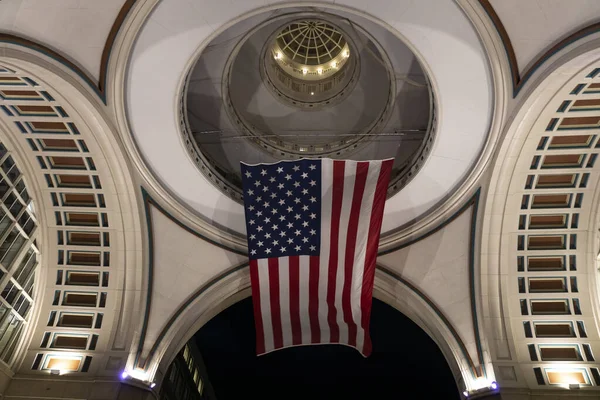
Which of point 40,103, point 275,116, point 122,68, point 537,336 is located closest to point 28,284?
point 40,103

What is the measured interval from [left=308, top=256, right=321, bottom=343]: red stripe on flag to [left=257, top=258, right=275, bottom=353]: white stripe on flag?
1.32 m

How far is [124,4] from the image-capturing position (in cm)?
1136

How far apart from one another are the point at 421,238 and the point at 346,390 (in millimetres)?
14173

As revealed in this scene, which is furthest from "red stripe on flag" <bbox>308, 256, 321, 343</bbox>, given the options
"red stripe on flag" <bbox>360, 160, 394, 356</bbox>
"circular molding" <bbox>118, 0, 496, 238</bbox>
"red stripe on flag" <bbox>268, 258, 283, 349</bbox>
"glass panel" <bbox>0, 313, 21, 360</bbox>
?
"glass panel" <bbox>0, 313, 21, 360</bbox>

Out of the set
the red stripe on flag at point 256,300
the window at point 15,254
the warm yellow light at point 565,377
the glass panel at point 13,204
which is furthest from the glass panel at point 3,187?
the warm yellow light at point 565,377

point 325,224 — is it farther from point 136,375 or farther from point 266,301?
point 136,375

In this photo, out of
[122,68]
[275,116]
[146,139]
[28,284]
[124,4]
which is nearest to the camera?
[124,4]

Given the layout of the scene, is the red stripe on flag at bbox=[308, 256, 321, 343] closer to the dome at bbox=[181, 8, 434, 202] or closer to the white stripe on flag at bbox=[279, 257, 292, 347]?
the white stripe on flag at bbox=[279, 257, 292, 347]

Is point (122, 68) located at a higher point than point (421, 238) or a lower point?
higher

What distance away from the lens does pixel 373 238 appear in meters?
13.3

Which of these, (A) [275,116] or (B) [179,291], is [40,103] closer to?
(B) [179,291]

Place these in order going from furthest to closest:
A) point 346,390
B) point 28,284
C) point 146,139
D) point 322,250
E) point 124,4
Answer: point 346,390 < point 28,284 < point 146,139 < point 322,250 < point 124,4

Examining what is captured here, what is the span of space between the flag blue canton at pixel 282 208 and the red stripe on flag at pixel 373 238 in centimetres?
163

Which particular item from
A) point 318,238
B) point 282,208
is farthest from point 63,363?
point 318,238
